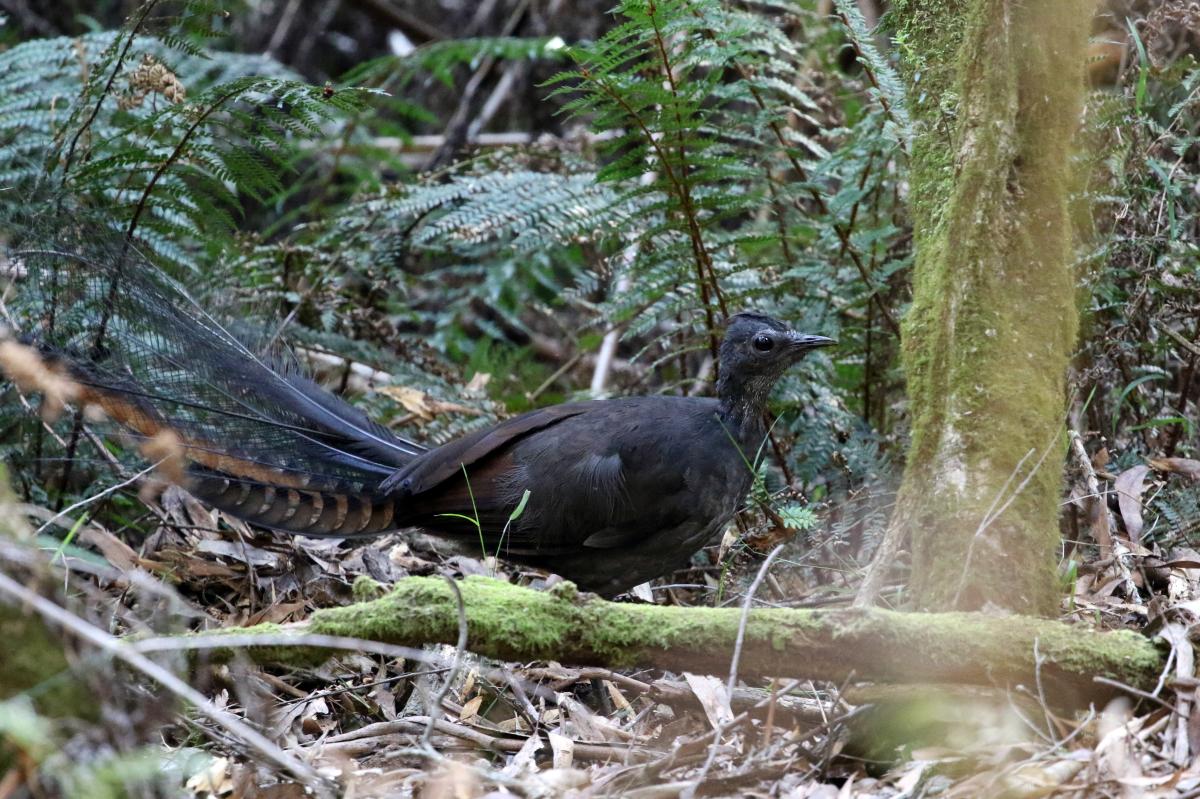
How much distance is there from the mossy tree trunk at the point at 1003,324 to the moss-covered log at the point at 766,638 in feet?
1.03

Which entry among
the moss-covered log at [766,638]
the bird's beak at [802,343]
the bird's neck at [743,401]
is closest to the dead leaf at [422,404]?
the bird's neck at [743,401]

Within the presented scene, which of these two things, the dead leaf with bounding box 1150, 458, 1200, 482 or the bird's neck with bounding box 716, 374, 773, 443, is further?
the bird's neck with bounding box 716, 374, 773, 443

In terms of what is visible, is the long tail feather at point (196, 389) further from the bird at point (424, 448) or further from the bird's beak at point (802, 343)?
the bird's beak at point (802, 343)

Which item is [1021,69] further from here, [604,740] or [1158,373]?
[604,740]

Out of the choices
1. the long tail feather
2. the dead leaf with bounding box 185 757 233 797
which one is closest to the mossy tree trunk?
the dead leaf with bounding box 185 757 233 797

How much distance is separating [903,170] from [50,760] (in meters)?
4.06

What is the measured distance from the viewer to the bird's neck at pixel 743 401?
462 cm

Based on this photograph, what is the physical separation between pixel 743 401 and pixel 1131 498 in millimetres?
1422

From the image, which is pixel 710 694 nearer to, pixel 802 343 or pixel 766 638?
pixel 766 638

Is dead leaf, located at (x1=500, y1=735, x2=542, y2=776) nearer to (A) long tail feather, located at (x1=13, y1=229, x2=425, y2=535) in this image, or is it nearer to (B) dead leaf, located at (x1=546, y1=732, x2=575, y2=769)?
(B) dead leaf, located at (x1=546, y1=732, x2=575, y2=769)

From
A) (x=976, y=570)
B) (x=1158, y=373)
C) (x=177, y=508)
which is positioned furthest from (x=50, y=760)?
(x=1158, y=373)

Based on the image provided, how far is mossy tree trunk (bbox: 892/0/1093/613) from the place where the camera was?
3020 millimetres

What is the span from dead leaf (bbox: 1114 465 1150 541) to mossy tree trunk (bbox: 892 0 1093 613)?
3.10 ft

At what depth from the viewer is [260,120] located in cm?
471
